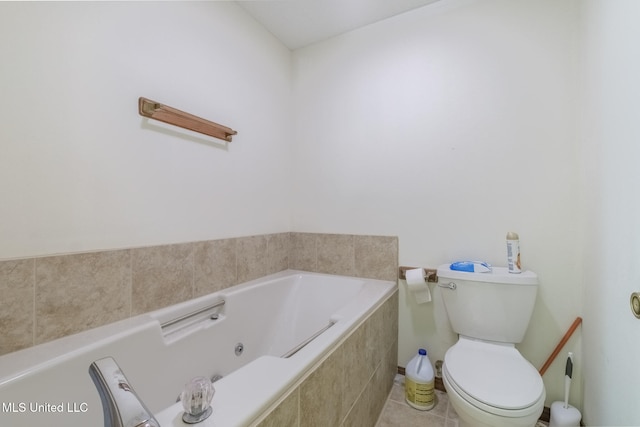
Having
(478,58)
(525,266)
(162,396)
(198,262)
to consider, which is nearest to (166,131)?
(198,262)

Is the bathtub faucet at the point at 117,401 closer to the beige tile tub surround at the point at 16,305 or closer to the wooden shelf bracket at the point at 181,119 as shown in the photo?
the beige tile tub surround at the point at 16,305

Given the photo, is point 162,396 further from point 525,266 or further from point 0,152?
point 525,266

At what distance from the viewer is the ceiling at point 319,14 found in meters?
1.63

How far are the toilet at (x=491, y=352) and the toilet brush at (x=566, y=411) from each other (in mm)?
234

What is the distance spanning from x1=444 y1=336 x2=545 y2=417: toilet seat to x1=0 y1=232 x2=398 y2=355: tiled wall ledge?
0.60 m

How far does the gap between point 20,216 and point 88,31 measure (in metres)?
0.71

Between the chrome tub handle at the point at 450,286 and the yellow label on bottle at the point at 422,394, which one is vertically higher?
the chrome tub handle at the point at 450,286

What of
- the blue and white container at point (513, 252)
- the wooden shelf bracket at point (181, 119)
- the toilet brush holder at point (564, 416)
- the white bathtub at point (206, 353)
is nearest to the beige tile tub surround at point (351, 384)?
the white bathtub at point (206, 353)

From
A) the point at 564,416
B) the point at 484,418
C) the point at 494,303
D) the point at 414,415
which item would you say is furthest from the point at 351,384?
the point at 564,416

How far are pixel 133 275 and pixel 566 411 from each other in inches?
79.3

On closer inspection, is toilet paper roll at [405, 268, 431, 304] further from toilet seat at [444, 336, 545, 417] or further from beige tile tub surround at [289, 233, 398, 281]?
toilet seat at [444, 336, 545, 417]

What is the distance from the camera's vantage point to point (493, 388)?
96 centimetres

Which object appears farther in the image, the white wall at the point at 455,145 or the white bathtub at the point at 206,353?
the white wall at the point at 455,145

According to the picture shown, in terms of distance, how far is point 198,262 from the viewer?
4.50 feet
